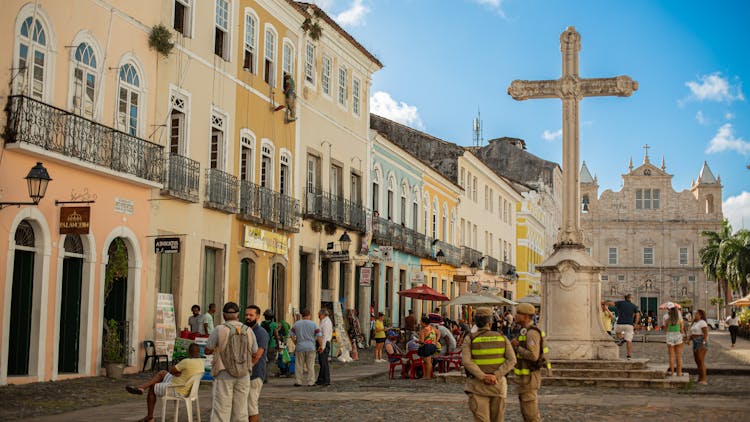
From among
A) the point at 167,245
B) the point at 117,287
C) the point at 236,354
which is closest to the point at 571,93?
the point at 167,245

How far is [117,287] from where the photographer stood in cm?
1973

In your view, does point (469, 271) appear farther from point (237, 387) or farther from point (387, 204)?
point (237, 387)

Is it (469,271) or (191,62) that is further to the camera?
(469,271)

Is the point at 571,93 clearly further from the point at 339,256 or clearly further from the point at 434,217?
the point at 434,217

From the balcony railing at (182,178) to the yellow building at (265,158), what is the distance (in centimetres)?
246

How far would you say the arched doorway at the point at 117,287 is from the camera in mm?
19250

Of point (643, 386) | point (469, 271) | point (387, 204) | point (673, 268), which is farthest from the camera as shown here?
point (673, 268)

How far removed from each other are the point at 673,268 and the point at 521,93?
3227 inches

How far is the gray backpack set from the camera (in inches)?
418

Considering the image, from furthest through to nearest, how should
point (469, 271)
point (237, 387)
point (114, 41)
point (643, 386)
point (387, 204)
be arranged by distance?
point (469, 271), point (387, 204), point (114, 41), point (643, 386), point (237, 387)

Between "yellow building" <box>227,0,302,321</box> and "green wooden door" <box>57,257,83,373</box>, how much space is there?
6071 mm

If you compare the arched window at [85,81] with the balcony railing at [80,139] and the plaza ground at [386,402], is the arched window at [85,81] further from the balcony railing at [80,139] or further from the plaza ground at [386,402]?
the plaza ground at [386,402]

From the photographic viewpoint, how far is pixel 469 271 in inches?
2014

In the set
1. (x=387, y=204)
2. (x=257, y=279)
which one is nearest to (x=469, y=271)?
(x=387, y=204)
